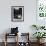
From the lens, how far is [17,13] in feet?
22.4

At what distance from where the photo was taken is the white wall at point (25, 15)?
22.2ft

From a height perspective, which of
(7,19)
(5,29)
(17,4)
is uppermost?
(17,4)

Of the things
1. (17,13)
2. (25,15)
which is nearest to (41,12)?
(25,15)

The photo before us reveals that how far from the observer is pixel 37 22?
22.4 feet

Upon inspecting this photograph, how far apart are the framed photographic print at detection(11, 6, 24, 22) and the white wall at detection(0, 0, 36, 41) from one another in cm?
13

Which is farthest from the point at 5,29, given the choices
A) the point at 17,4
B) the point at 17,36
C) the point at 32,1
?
the point at 32,1

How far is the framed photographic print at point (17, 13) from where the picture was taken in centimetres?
679

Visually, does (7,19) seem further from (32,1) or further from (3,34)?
(32,1)

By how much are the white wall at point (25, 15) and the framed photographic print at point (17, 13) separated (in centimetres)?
13

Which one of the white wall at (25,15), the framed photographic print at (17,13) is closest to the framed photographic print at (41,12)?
the white wall at (25,15)

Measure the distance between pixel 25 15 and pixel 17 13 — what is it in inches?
14.7

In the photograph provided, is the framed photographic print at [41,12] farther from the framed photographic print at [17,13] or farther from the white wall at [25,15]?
the framed photographic print at [17,13]

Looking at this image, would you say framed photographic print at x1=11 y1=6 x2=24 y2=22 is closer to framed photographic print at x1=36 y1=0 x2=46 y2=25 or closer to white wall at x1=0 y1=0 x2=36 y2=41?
white wall at x1=0 y1=0 x2=36 y2=41

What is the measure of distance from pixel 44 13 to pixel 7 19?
1.70 metres
